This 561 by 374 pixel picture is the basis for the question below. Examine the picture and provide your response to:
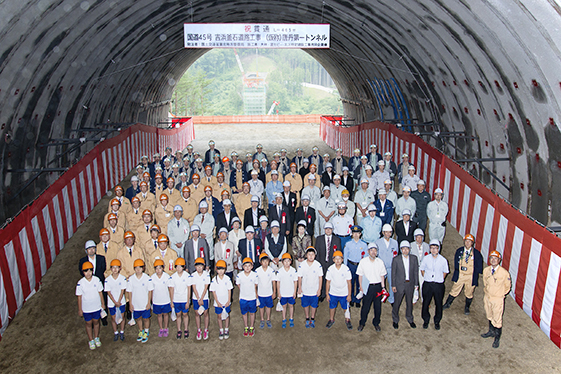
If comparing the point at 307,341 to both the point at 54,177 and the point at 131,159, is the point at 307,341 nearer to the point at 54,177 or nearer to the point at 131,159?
the point at 54,177

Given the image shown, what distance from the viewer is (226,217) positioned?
33.9ft

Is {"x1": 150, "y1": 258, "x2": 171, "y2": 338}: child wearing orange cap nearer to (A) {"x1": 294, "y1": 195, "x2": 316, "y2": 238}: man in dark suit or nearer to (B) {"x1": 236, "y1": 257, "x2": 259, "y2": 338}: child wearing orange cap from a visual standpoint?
(B) {"x1": 236, "y1": 257, "x2": 259, "y2": 338}: child wearing orange cap

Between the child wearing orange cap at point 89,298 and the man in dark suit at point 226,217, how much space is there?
2.92 meters

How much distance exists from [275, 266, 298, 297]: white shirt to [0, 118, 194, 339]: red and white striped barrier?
5001 millimetres

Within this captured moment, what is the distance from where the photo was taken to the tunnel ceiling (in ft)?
30.4

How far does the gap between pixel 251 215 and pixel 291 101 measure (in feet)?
404

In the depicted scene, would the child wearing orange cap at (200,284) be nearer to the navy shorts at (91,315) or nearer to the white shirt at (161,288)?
the white shirt at (161,288)

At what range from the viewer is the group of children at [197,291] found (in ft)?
26.7

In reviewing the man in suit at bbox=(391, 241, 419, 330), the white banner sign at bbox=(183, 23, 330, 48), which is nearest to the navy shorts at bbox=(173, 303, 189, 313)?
the man in suit at bbox=(391, 241, 419, 330)

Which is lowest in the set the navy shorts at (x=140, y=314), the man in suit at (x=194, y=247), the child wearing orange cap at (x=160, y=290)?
the navy shorts at (x=140, y=314)

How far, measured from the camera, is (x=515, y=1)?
800 cm

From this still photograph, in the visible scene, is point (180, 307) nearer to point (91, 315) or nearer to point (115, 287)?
point (115, 287)

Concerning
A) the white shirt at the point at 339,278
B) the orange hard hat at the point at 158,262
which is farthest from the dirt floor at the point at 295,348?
A: the orange hard hat at the point at 158,262

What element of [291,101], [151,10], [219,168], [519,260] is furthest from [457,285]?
[291,101]
